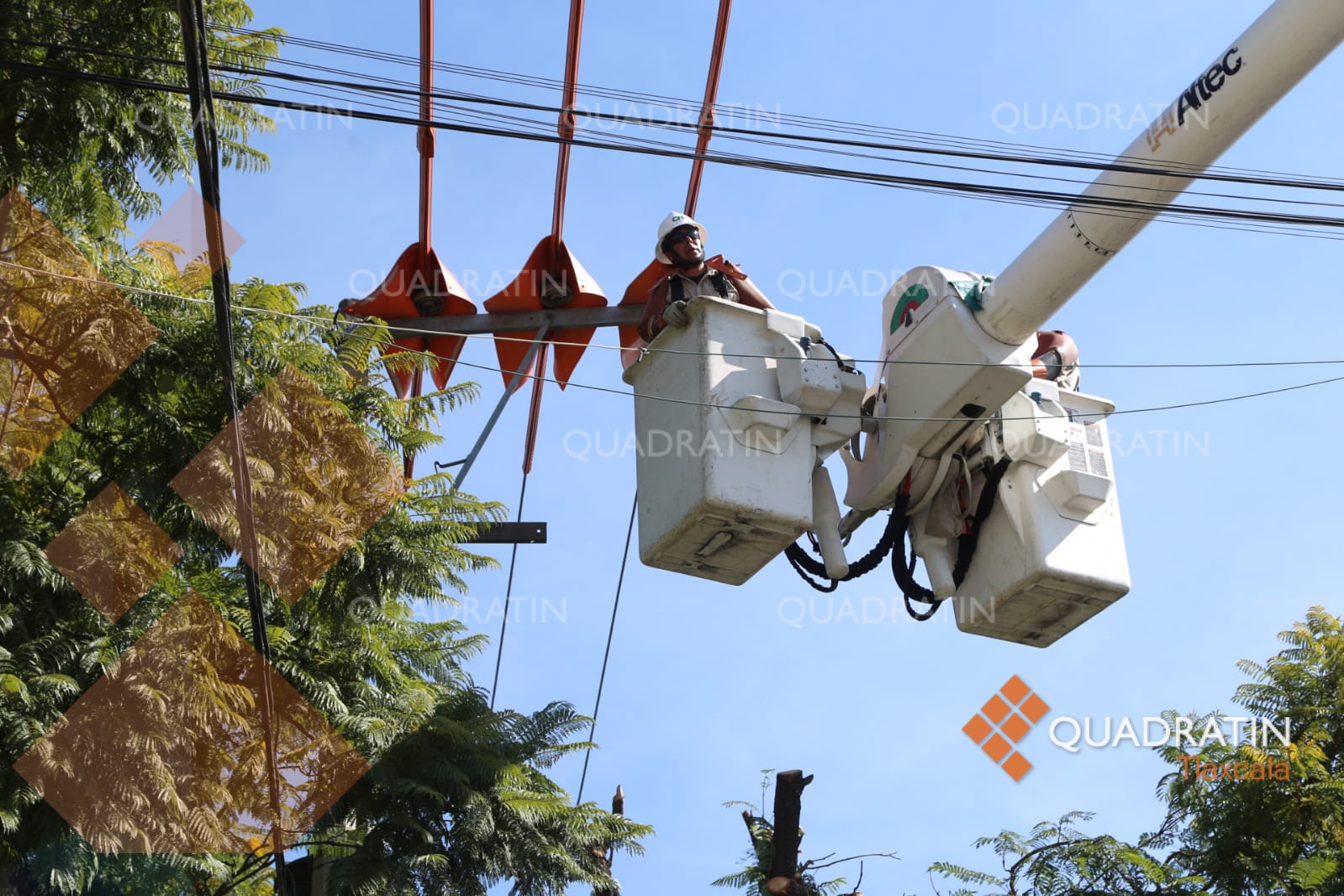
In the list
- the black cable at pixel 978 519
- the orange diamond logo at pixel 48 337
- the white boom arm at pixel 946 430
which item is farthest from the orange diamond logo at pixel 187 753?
the black cable at pixel 978 519

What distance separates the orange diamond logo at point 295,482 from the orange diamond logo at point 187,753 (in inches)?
21.4

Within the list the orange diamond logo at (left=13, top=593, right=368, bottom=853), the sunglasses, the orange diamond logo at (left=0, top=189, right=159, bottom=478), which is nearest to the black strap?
the sunglasses

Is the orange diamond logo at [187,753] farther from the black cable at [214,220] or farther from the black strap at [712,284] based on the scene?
the black strap at [712,284]

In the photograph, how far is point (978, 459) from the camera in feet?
32.6

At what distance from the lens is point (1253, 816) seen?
11.0 metres

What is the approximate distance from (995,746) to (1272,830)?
6.06 ft

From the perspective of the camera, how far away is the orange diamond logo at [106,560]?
34.4 feet

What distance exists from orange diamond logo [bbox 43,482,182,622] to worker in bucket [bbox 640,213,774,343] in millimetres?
3418

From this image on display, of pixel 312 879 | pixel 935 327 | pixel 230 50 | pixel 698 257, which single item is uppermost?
pixel 230 50

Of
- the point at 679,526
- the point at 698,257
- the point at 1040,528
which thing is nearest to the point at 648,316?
the point at 698,257

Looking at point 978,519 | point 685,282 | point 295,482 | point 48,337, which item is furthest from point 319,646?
point 978,519

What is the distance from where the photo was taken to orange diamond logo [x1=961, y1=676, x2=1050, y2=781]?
10.6 meters

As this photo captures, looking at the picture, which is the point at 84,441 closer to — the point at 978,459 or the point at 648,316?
the point at 648,316

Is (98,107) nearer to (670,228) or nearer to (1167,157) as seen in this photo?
(670,228)
